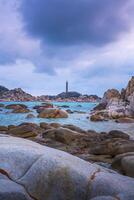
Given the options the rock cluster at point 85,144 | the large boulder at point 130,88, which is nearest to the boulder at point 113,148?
the rock cluster at point 85,144

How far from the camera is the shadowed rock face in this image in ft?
→ 27.8

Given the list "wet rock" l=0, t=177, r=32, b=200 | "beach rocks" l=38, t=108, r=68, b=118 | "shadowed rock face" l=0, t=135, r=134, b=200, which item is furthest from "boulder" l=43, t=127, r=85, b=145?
"beach rocks" l=38, t=108, r=68, b=118

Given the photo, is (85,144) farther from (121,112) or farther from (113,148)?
(121,112)

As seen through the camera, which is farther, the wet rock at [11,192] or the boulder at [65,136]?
the boulder at [65,136]

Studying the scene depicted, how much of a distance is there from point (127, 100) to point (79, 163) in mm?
56757

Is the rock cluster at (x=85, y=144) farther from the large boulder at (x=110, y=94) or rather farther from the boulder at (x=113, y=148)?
the large boulder at (x=110, y=94)

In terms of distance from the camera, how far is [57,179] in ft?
28.7

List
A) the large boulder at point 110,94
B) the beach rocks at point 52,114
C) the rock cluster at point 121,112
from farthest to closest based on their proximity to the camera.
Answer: the large boulder at point 110,94
the beach rocks at point 52,114
the rock cluster at point 121,112

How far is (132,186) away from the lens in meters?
8.71

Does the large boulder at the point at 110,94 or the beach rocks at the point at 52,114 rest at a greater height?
the large boulder at the point at 110,94

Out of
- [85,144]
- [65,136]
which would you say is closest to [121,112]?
[65,136]

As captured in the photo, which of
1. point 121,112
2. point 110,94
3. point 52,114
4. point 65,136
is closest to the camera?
point 65,136

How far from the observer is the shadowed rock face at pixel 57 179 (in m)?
8.48

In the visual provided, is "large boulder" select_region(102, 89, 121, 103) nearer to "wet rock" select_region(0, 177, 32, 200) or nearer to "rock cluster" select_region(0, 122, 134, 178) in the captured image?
"rock cluster" select_region(0, 122, 134, 178)
